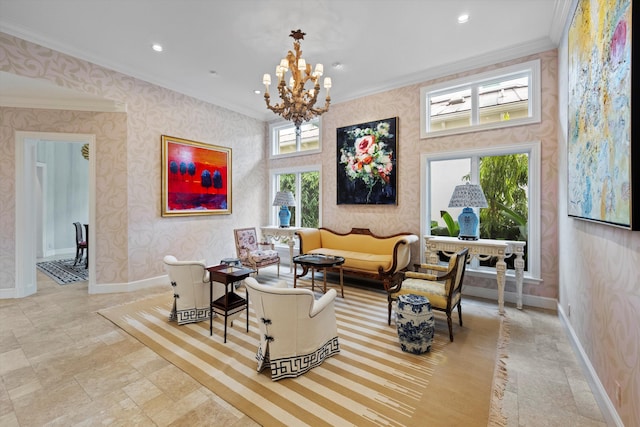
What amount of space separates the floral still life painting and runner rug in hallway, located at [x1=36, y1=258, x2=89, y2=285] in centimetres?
524

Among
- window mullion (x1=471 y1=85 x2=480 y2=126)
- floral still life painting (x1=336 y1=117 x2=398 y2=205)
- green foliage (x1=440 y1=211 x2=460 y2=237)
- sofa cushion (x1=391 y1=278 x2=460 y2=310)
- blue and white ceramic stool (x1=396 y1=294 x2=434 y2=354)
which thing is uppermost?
window mullion (x1=471 y1=85 x2=480 y2=126)

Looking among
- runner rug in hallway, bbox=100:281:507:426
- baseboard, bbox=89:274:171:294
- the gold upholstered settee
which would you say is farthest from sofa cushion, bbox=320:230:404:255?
baseboard, bbox=89:274:171:294

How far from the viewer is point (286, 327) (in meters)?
2.23

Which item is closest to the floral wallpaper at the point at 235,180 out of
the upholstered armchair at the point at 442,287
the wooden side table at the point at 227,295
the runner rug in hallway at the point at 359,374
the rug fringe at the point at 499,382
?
the rug fringe at the point at 499,382

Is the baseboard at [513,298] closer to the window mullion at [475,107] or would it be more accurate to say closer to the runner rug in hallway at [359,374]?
the runner rug in hallway at [359,374]

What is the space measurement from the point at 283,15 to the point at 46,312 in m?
4.75

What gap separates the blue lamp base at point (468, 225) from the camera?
3.89m

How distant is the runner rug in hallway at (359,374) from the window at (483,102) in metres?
2.80

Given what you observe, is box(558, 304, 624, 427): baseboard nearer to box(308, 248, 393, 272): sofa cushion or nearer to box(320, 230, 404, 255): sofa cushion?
box(308, 248, 393, 272): sofa cushion

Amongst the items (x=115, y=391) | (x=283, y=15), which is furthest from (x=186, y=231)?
(x=283, y=15)

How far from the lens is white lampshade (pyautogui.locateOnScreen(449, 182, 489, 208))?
3.61 meters

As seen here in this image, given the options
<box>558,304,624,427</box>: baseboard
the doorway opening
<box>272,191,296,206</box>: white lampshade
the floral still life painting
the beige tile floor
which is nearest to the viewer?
<box>558,304,624,427</box>: baseboard

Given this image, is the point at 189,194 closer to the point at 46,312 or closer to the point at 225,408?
the point at 46,312

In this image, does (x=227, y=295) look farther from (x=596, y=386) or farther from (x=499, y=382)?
(x=596, y=386)
